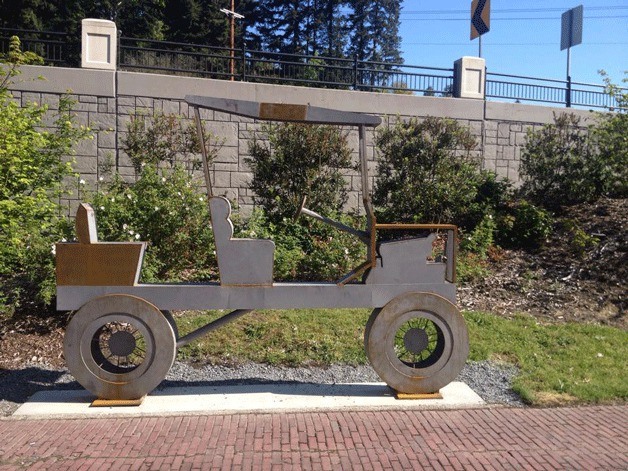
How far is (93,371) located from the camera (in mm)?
5594

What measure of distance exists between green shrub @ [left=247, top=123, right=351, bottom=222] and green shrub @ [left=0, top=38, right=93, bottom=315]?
355 centimetres

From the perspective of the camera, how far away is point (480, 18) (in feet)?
57.8

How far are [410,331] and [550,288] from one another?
4291 millimetres

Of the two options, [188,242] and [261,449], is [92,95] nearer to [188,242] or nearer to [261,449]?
[188,242]

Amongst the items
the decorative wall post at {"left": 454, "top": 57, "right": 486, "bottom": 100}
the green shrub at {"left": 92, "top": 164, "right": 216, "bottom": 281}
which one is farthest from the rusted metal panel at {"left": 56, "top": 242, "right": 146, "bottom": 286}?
the decorative wall post at {"left": 454, "top": 57, "right": 486, "bottom": 100}

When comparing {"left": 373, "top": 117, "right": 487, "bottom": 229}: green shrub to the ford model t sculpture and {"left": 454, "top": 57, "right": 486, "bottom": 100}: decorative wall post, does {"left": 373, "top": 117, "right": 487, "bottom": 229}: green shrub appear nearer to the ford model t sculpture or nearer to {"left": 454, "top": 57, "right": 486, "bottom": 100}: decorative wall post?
{"left": 454, "top": 57, "right": 486, "bottom": 100}: decorative wall post

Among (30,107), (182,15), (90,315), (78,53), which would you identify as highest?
(182,15)

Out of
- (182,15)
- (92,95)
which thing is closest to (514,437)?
(92,95)

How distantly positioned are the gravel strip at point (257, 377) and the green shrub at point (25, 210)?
110 cm

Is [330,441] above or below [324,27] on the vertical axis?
below

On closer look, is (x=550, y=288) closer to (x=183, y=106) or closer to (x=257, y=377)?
(x=257, y=377)

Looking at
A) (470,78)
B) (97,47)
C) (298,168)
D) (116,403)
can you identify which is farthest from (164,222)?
(470,78)

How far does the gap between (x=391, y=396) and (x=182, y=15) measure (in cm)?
3466

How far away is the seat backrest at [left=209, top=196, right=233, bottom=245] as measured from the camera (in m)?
5.67
